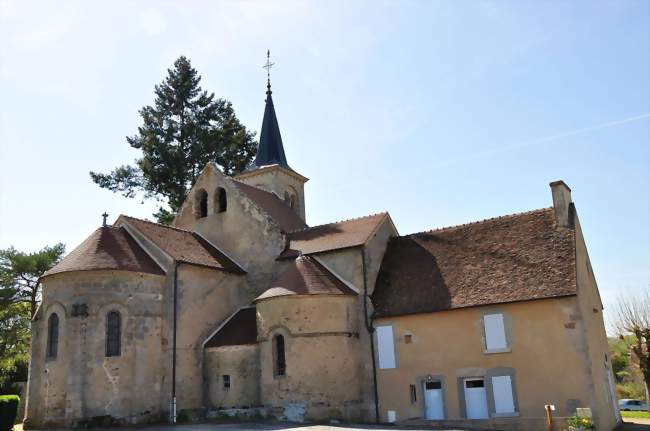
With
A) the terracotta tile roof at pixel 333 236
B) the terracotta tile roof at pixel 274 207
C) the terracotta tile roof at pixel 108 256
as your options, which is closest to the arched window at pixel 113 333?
the terracotta tile roof at pixel 108 256

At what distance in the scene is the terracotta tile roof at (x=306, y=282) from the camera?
20750 millimetres

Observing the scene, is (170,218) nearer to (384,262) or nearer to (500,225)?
(384,262)

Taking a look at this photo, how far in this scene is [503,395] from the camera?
717 inches

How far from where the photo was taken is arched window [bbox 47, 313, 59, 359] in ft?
66.3

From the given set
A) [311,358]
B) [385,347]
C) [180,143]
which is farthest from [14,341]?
[385,347]

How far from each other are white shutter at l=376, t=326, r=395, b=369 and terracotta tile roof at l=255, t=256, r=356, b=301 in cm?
186

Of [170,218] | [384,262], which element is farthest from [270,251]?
[170,218]

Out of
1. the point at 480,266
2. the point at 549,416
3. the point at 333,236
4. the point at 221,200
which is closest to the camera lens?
the point at 549,416

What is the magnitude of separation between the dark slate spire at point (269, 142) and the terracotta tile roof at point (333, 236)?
30.3 ft

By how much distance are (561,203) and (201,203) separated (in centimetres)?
1574

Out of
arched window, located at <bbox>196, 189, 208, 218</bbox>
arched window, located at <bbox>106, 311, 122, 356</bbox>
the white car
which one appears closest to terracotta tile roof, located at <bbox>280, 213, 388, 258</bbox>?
arched window, located at <bbox>196, 189, 208, 218</bbox>

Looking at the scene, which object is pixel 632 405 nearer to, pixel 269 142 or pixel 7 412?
pixel 269 142

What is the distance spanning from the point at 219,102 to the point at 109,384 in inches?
925

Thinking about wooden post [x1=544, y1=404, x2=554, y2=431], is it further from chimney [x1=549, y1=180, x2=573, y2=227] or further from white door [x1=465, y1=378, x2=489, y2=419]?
chimney [x1=549, y1=180, x2=573, y2=227]
